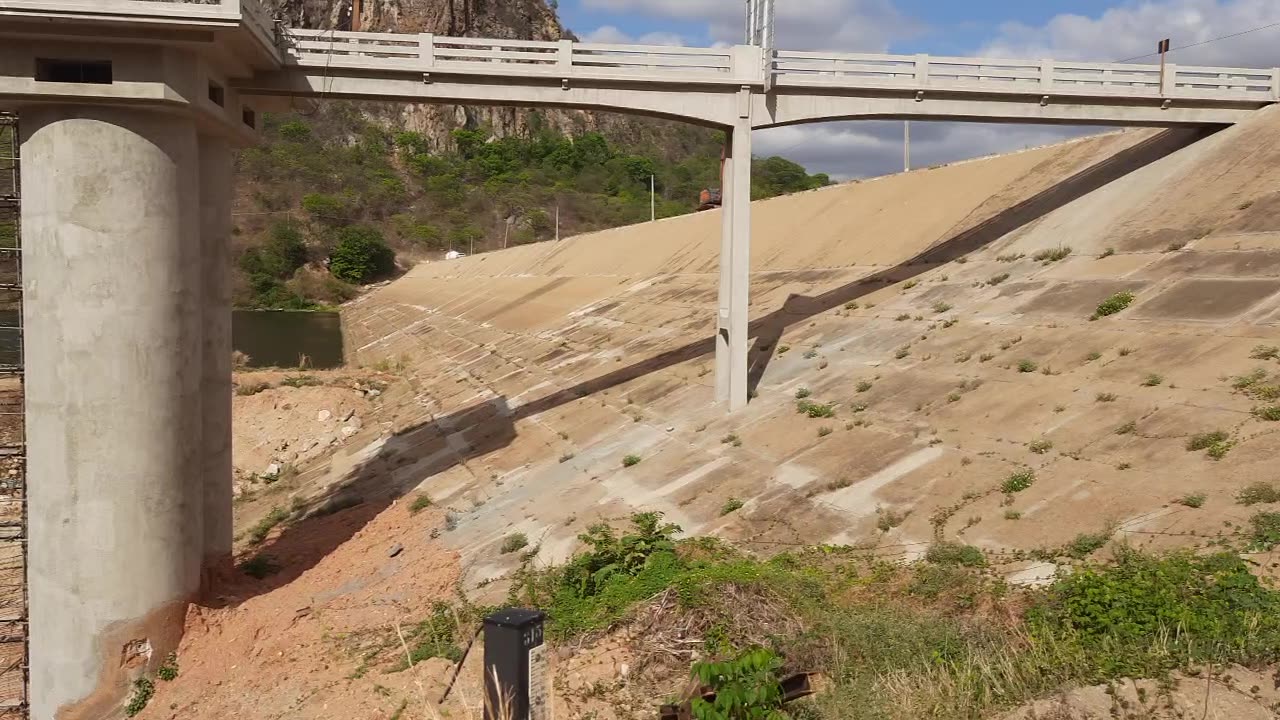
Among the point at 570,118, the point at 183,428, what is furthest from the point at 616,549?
the point at 570,118

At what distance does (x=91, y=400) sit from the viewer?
12211 millimetres

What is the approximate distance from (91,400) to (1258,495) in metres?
13.1

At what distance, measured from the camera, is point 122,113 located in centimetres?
1239

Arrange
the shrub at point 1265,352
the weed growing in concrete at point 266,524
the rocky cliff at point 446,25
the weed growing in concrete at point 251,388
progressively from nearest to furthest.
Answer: the shrub at point 1265,352 < the weed growing in concrete at point 266,524 < the weed growing in concrete at point 251,388 < the rocky cliff at point 446,25

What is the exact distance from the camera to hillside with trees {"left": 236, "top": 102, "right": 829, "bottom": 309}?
95250 mm

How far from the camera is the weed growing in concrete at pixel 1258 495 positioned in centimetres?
911

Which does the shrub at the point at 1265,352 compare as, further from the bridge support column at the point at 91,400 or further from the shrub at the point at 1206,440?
the bridge support column at the point at 91,400

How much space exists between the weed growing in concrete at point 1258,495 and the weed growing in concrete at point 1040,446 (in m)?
2.59

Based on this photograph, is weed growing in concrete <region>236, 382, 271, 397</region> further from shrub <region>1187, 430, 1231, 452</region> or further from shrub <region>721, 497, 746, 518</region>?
shrub <region>1187, 430, 1231, 452</region>

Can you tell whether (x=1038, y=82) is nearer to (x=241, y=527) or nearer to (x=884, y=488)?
(x=884, y=488)

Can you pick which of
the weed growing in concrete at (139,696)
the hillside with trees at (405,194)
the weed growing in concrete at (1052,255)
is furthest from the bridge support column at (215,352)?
the hillside with trees at (405,194)

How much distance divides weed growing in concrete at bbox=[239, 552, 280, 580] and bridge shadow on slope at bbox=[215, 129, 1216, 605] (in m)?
1.53

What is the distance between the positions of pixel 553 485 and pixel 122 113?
8.32m

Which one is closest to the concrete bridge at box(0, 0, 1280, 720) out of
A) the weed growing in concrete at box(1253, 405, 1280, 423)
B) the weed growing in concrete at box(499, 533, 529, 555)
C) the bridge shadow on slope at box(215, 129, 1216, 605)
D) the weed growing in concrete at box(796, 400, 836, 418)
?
the weed growing in concrete at box(499, 533, 529, 555)
